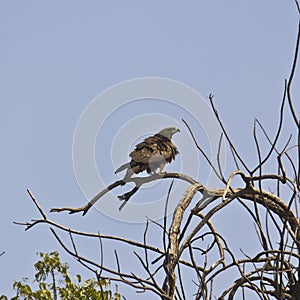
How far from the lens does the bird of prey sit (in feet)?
21.2

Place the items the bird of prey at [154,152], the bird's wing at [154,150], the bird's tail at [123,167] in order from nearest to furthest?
1. the bird's tail at [123,167]
2. the bird of prey at [154,152]
3. the bird's wing at [154,150]

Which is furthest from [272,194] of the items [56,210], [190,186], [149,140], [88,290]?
[88,290]

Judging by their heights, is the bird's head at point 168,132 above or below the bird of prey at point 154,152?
above

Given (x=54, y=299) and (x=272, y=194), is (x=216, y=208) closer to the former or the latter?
(x=272, y=194)

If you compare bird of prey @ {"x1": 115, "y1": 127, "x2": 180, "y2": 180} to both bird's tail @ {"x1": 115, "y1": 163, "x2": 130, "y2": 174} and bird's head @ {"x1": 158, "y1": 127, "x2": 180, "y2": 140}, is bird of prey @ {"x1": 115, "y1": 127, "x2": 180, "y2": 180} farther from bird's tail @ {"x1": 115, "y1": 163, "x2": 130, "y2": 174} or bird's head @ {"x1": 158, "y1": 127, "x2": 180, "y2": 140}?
bird's tail @ {"x1": 115, "y1": 163, "x2": 130, "y2": 174}

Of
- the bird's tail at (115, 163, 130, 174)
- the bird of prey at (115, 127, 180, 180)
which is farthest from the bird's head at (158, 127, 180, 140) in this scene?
the bird's tail at (115, 163, 130, 174)

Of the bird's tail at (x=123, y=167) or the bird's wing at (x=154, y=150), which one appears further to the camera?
the bird's wing at (x=154, y=150)

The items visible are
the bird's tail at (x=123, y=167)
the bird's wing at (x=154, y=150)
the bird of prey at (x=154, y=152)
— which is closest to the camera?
the bird's tail at (x=123, y=167)

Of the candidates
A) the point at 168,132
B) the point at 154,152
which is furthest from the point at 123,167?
the point at 168,132

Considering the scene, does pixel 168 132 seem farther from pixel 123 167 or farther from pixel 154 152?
pixel 123 167

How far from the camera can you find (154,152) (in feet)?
22.3

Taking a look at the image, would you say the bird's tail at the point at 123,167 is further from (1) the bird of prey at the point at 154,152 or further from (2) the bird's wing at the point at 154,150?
(2) the bird's wing at the point at 154,150

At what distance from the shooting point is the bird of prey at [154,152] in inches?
255

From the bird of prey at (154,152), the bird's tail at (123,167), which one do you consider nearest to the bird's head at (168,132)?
the bird of prey at (154,152)
